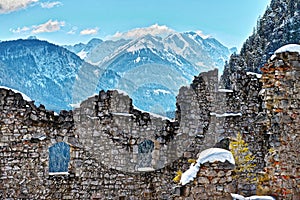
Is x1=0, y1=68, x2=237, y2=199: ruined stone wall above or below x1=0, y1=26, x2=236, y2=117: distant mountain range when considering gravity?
below

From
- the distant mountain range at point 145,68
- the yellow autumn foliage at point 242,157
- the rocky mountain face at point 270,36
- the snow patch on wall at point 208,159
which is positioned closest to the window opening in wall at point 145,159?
the distant mountain range at point 145,68

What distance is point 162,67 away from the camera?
1585 cm

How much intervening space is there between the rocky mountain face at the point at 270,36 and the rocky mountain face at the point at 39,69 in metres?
23.5

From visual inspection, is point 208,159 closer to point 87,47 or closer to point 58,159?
point 58,159

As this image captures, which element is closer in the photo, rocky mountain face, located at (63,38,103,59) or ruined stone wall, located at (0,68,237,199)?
ruined stone wall, located at (0,68,237,199)

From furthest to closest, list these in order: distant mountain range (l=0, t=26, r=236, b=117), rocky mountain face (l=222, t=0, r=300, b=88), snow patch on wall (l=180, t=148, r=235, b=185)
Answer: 1. rocky mountain face (l=222, t=0, r=300, b=88)
2. distant mountain range (l=0, t=26, r=236, b=117)
3. snow patch on wall (l=180, t=148, r=235, b=185)

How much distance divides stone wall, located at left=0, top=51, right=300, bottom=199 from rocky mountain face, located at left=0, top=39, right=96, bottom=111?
22.0m

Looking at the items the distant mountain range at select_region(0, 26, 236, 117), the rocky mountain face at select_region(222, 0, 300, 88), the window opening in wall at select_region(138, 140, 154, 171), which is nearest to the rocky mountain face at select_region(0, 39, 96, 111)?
the window opening in wall at select_region(138, 140, 154, 171)

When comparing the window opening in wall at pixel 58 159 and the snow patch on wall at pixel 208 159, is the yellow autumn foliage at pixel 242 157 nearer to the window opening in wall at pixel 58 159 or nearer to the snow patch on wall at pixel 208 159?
the snow patch on wall at pixel 208 159

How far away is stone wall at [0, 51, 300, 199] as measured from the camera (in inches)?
495

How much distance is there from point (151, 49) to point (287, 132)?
28.7 feet

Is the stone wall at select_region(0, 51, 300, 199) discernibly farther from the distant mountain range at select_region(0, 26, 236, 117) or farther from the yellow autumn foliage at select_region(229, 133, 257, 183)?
the distant mountain range at select_region(0, 26, 236, 117)

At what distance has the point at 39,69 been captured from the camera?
48688 millimetres

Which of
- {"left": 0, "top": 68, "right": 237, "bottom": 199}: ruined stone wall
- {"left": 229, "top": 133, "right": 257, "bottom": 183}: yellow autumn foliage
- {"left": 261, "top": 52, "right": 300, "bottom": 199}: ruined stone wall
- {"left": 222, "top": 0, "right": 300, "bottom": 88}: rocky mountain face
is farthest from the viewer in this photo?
{"left": 222, "top": 0, "right": 300, "bottom": 88}: rocky mountain face
